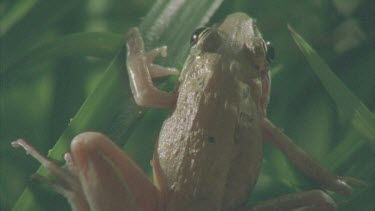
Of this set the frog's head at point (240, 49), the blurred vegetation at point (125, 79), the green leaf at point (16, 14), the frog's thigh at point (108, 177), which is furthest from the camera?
the green leaf at point (16, 14)

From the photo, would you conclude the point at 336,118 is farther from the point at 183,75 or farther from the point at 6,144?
the point at 6,144

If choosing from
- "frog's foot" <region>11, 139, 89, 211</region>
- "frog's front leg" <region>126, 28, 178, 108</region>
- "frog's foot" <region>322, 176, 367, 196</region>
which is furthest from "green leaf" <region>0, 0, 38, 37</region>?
"frog's foot" <region>322, 176, 367, 196</region>

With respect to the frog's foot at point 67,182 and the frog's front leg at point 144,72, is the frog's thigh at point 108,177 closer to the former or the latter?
the frog's foot at point 67,182

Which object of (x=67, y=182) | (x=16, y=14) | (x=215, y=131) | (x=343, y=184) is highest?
(x=16, y=14)

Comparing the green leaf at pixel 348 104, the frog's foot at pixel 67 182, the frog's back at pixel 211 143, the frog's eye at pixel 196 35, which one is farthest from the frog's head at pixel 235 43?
the frog's foot at pixel 67 182

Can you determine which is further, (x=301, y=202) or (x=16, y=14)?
(x=16, y=14)

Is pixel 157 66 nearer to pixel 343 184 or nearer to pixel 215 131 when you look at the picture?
pixel 215 131

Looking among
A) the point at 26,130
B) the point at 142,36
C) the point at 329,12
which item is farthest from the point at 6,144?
the point at 329,12

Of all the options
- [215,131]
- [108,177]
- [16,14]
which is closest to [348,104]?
[215,131]
